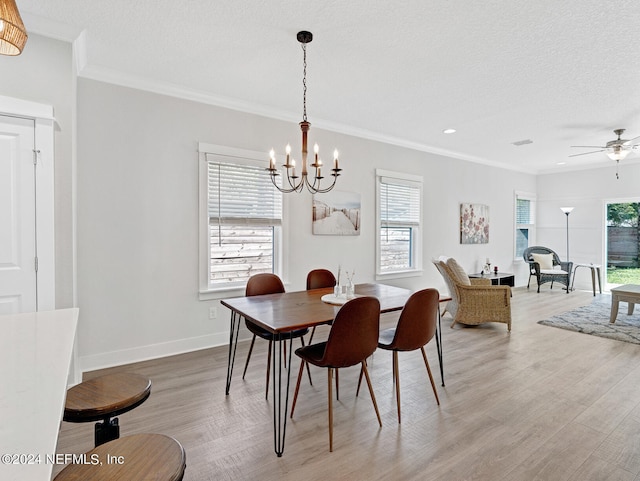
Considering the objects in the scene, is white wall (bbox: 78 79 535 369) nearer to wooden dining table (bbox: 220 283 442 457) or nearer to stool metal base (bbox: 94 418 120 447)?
wooden dining table (bbox: 220 283 442 457)

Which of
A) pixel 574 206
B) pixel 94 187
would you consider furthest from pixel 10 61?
pixel 574 206

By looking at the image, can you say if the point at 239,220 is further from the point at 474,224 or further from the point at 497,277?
the point at 497,277

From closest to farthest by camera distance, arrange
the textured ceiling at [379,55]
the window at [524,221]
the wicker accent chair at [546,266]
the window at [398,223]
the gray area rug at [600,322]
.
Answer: the textured ceiling at [379,55] → the gray area rug at [600,322] → the window at [398,223] → the wicker accent chair at [546,266] → the window at [524,221]

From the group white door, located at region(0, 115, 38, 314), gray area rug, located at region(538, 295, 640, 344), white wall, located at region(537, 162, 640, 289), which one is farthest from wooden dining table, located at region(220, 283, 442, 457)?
white wall, located at region(537, 162, 640, 289)

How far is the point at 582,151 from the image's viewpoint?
6.20m

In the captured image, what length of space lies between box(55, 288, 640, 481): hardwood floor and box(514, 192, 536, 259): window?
454 cm

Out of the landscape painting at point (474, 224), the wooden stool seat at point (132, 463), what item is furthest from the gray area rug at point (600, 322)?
the wooden stool seat at point (132, 463)

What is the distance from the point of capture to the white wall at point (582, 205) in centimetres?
701

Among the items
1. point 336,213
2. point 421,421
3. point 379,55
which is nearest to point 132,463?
point 421,421

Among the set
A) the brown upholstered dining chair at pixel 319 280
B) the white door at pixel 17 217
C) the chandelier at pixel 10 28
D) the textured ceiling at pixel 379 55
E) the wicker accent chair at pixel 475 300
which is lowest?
the wicker accent chair at pixel 475 300

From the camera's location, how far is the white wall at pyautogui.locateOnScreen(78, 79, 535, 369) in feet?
10.3

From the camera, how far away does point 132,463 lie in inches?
38.4

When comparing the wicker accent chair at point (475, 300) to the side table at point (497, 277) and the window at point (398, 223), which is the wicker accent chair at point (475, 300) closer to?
the window at point (398, 223)

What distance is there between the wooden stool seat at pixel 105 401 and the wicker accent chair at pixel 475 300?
3847 mm
